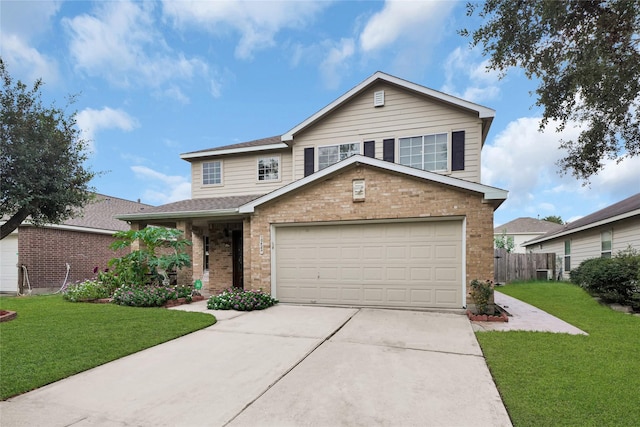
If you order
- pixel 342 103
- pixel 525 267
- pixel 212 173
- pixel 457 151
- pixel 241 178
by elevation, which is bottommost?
pixel 525 267

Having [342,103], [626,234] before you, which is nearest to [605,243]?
[626,234]

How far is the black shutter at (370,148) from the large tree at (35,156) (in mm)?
8941

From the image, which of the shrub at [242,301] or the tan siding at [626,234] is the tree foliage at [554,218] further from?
the shrub at [242,301]

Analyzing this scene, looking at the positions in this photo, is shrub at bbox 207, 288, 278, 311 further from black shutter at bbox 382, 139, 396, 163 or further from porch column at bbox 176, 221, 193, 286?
black shutter at bbox 382, 139, 396, 163

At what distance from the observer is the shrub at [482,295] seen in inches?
305

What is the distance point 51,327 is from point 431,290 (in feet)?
28.4

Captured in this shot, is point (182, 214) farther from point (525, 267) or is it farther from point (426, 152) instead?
point (525, 267)

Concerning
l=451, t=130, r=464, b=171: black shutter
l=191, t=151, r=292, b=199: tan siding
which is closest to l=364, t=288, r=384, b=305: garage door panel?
l=451, t=130, r=464, b=171: black shutter

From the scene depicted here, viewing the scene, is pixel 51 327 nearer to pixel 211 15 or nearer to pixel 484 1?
pixel 211 15

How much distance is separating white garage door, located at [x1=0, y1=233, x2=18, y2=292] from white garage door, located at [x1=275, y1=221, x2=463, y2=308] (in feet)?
42.2

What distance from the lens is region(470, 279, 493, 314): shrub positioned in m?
7.75

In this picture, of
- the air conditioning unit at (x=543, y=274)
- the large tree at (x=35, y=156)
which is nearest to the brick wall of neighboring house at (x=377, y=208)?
the large tree at (x=35, y=156)

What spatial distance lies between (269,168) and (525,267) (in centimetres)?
1496

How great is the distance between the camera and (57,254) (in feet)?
49.6
